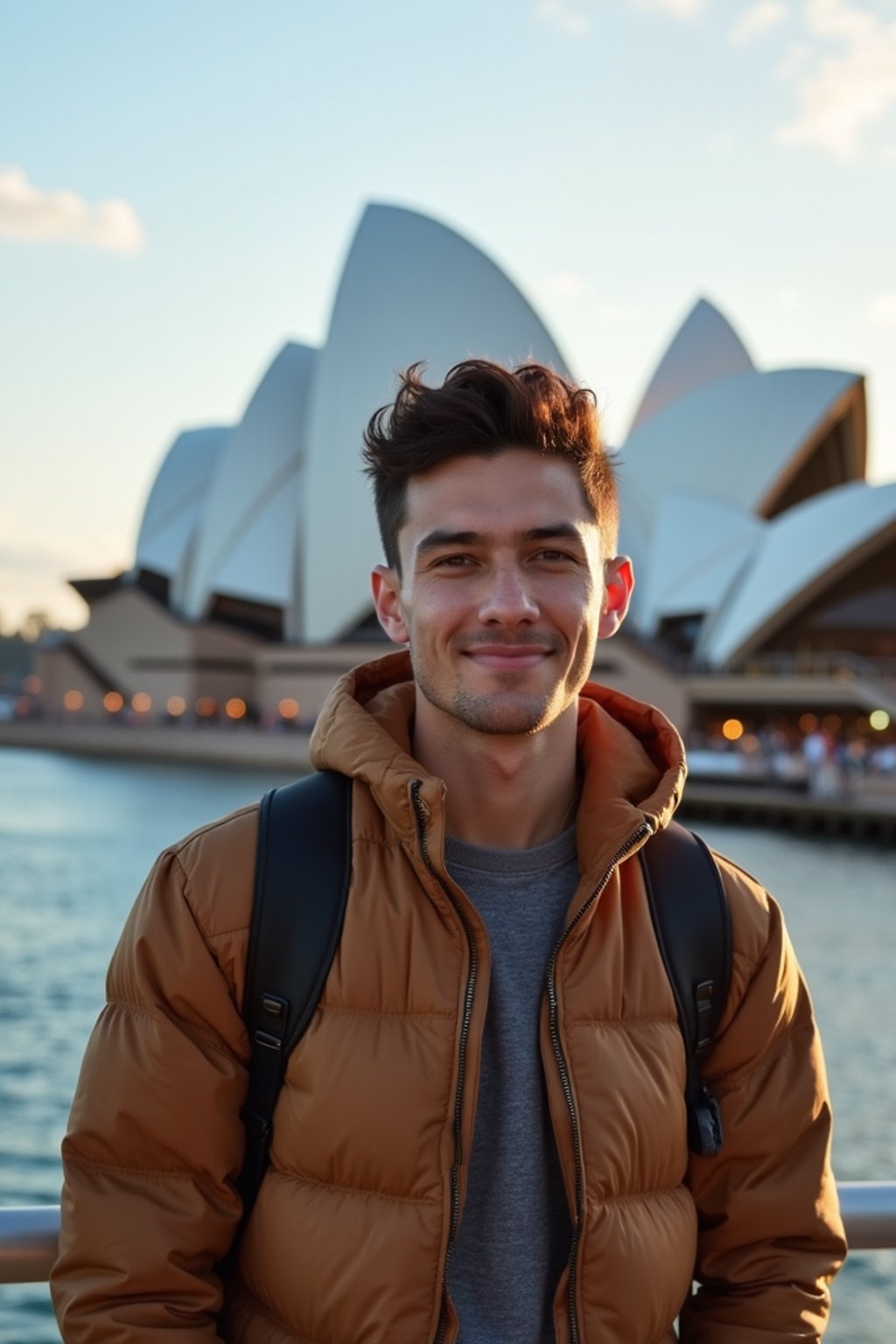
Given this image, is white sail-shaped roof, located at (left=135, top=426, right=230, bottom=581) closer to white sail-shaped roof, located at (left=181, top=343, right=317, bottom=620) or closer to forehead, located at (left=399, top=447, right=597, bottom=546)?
white sail-shaped roof, located at (left=181, top=343, right=317, bottom=620)

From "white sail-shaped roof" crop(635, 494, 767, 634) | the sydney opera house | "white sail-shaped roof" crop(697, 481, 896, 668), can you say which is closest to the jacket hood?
the sydney opera house

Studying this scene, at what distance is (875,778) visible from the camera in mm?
17578

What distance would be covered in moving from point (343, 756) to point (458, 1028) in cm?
31

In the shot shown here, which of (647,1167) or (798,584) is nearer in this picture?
(647,1167)

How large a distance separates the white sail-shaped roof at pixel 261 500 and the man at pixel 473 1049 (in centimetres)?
3344

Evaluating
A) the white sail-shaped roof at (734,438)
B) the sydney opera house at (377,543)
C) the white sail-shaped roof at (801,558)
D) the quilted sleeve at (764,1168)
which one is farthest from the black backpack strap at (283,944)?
the white sail-shaped roof at (734,438)

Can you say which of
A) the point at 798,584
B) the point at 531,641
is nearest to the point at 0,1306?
the point at 531,641

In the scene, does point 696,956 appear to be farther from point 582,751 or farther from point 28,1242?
point 28,1242

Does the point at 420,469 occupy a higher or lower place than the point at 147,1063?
higher

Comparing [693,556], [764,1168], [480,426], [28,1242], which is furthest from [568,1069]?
[693,556]

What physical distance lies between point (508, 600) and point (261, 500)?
34076 mm

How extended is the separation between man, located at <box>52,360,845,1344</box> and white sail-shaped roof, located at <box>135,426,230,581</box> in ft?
124

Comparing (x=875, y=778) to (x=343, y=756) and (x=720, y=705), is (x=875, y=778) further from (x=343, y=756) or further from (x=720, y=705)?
(x=343, y=756)

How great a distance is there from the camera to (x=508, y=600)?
131 cm
